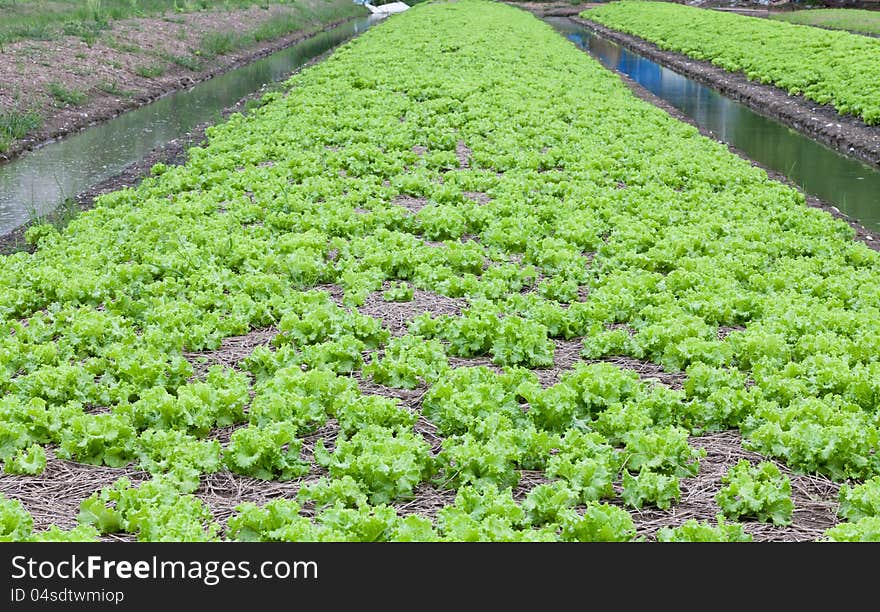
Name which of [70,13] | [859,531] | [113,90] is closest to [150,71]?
[113,90]

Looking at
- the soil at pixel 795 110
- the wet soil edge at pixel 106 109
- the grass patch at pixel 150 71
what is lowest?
the soil at pixel 795 110

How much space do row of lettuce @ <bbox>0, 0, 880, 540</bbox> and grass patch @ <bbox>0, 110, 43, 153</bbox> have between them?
4942 mm

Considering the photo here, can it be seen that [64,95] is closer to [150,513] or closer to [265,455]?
[265,455]

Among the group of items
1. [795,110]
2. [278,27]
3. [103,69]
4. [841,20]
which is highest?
[278,27]

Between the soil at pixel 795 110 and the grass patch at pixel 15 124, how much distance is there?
16.3 metres

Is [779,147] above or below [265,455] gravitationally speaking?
below

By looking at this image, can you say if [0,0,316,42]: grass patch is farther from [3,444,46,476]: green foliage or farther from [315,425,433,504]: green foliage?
[315,425,433,504]: green foliage

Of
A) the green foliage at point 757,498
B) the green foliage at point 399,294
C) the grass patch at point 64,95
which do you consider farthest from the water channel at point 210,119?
the green foliage at point 757,498

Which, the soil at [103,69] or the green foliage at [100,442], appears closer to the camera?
the green foliage at [100,442]

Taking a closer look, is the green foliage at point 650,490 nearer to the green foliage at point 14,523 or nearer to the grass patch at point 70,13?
the green foliage at point 14,523

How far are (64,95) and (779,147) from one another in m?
16.0

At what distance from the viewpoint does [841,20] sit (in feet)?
140

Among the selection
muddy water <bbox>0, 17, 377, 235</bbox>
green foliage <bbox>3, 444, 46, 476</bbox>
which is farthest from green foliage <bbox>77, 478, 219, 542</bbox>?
muddy water <bbox>0, 17, 377, 235</bbox>

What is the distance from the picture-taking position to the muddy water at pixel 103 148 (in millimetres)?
15172
